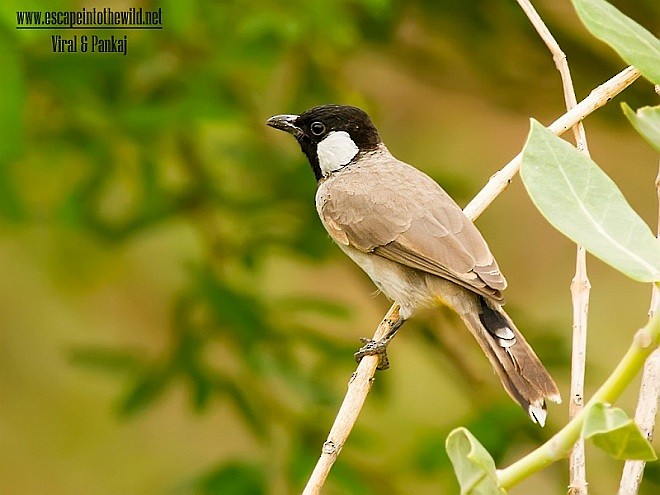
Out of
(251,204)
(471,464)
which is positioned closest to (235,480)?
(251,204)

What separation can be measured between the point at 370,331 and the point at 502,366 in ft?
9.24

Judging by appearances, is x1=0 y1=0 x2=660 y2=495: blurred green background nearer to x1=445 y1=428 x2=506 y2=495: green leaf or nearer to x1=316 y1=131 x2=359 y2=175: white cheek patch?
x1=316 y1=131 x2=359 y2=175: white cheek patch

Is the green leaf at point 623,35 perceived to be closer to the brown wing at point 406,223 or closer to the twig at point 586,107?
the twig at point 586,107

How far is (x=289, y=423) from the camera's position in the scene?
3531mm

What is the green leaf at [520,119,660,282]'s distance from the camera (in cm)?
121

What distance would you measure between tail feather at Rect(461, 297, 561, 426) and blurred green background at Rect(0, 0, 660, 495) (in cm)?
75

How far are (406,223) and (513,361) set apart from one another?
0.64 meters

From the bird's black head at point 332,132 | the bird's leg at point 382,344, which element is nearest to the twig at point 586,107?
the bird's leg at point 382,344

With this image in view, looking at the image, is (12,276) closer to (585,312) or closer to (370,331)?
(370,331)

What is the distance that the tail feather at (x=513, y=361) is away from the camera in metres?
2.16

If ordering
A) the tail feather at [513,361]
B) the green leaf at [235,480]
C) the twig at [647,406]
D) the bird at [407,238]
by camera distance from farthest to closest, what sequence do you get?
the green leaf at [235,480], the bird at [407,238], the tail feather at [513,361], the twig at [647,406]

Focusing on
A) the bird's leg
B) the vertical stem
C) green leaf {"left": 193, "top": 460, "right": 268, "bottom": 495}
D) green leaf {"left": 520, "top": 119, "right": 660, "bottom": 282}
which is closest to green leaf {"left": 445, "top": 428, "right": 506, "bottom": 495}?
green leaf {"left": 520, "top": 119, "right": 660, "bottom": 282}

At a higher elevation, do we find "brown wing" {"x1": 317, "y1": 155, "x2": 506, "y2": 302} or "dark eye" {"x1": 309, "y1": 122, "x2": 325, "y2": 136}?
"dark eye" {"x1": 309, "y1": 122, "x2": 325, "y2": 136}

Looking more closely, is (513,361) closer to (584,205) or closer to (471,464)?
(584,205)
